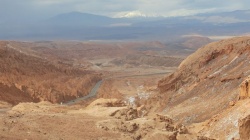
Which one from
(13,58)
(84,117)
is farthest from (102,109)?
(13,58)

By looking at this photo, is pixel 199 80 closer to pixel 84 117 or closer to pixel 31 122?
pixel 84 117

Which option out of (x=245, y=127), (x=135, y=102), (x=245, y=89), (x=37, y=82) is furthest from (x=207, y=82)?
(x=37, y=82)

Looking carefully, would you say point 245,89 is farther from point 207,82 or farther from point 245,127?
point 207,82

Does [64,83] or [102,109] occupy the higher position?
[102,109]

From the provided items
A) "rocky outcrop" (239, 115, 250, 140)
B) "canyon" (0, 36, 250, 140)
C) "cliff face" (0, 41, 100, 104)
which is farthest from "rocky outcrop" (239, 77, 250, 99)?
"cliff face" (0, 41, 100, 104)

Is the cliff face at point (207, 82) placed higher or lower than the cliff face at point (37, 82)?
higher

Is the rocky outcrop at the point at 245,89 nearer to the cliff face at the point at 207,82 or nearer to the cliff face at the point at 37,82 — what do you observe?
the cliff face at the point at 207,82

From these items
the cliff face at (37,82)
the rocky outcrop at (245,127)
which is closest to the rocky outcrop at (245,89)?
the rocky outcrop at (245,127)
